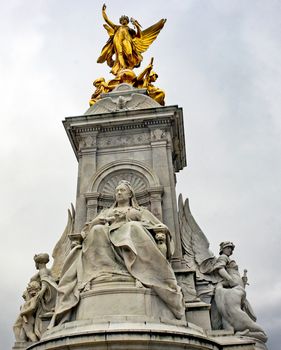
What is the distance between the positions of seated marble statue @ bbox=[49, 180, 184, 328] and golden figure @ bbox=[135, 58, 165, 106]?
22.2ft

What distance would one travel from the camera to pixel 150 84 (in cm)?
1631

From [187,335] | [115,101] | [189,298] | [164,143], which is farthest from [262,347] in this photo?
[115,101]

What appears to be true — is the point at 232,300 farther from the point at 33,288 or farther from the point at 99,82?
the point at 99,82

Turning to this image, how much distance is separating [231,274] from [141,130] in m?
5.40

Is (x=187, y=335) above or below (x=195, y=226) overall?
below

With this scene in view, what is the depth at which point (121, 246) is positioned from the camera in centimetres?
947

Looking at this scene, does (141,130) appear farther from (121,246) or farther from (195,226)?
(121,246)

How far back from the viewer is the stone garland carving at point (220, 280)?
414 inches

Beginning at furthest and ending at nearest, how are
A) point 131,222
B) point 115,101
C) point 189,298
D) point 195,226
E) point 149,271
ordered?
point 115,101, point 195,226, point 189,298, point 131,222, point 149,271

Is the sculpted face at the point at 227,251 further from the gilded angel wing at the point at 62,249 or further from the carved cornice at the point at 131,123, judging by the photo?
the gilded angel wing at the point at 62,249

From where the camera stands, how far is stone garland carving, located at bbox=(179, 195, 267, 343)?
10.5m

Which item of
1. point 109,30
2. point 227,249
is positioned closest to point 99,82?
point 109,30

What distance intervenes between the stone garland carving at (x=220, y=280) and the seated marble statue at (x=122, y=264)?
6.75 ft

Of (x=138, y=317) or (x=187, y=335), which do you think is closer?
(x=187, y=335)
